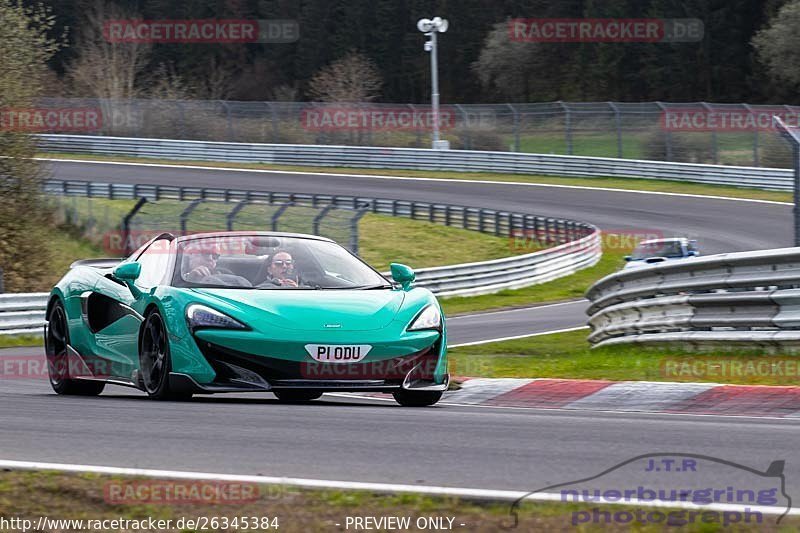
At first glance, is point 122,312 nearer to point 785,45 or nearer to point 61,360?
point 61,360

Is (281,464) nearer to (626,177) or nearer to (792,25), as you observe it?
(626,177)

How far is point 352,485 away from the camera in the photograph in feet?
16.5

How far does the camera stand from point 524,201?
44.0m

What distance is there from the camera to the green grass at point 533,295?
86.5 ft

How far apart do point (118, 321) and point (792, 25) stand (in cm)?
6057

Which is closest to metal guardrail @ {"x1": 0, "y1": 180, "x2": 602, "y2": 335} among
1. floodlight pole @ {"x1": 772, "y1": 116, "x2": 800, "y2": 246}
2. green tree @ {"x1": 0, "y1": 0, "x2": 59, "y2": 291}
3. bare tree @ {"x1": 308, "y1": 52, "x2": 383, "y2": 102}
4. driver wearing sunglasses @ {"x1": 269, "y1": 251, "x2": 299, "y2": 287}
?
green tree @ {"x1": 0, "y1": 0, "x2": 59, "y2": 291}

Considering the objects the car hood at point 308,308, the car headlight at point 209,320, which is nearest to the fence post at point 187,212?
the car hood at point 308,308

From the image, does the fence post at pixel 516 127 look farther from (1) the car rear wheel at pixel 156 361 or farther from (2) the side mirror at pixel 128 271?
(1) the car rear wheel at pixel 156 361

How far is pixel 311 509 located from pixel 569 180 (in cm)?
4486

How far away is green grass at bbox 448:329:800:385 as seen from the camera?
9960 millimetres

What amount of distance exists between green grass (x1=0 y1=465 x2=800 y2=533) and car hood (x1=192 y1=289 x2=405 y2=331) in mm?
3191

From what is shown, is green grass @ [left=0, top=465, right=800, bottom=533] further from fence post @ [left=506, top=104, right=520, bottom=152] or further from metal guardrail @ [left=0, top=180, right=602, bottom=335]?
fence post @ [left=506, top=104, right=520, bottom=152]

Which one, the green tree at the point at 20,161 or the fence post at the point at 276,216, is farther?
A: the green tree at the point at 20,161

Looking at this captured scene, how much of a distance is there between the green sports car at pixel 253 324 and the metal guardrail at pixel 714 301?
3106 mm
